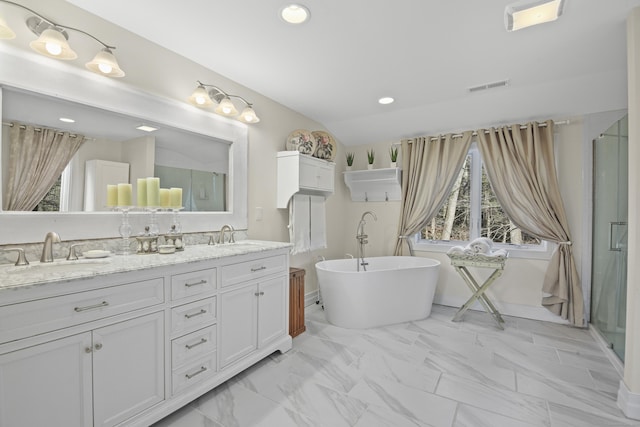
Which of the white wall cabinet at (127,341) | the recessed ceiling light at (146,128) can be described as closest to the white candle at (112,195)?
the recessed ceiling light at (146,128)

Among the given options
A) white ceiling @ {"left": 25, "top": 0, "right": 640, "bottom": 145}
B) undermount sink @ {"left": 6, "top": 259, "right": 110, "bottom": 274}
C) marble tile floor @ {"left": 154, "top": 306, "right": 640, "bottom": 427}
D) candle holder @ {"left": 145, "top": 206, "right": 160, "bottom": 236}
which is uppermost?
white ceiling @ {"left": 25, "top": 0, "right": 640, "bottom": 145}

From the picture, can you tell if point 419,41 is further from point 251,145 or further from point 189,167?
point 189,167

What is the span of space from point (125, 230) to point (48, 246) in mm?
389

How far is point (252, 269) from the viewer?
214 cm

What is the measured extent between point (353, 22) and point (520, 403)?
261 cm

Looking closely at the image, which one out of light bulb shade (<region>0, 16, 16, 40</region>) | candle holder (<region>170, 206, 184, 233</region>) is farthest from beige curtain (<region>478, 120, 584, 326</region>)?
light bulb shade (<region>0, 16, 16, 40</region>)

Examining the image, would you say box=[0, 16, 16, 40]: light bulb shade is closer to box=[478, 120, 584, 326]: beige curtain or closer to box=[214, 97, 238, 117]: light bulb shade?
box=[214, 97, 238, 117]: light bulb shade

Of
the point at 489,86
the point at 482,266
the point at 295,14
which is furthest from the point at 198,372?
the point at 489,86

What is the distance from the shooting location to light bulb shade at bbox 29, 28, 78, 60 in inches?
59.2

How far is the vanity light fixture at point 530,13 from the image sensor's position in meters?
1.70

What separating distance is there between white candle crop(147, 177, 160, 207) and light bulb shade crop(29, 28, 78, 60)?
76 cm

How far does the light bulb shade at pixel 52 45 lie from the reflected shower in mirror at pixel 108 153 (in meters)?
0.24

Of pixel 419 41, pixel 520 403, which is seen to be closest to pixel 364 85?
pixel 419 41

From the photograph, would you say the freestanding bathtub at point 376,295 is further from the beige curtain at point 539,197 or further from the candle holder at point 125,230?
the candle holder at point 125,230
